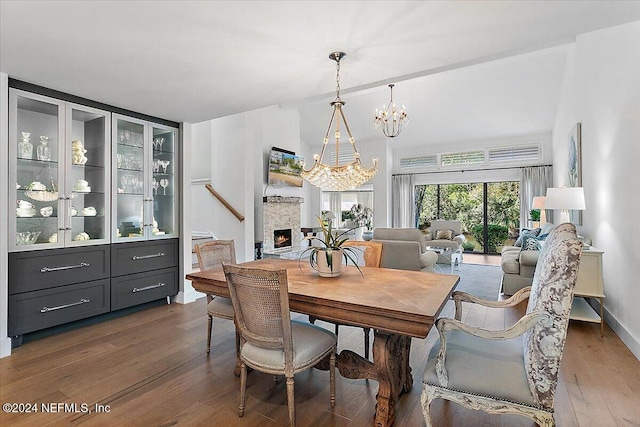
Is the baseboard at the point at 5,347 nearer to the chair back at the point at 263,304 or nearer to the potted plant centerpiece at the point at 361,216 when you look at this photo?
the chair back at the point at 263,304

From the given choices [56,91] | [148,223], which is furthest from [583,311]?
[56,91]

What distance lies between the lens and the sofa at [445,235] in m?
7.09

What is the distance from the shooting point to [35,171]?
3.13 meters

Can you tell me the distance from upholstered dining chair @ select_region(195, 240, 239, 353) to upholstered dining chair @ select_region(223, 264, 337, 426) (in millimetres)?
668

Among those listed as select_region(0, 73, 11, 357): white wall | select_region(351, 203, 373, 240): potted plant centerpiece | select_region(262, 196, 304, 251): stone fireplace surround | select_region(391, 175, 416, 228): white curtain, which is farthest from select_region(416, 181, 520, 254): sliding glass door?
select_region(0, 73, 11, 357): white wall

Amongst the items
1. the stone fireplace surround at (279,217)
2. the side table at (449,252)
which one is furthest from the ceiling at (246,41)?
the side table at (449,252)

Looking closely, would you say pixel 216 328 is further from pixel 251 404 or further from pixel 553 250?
pixel 553 250

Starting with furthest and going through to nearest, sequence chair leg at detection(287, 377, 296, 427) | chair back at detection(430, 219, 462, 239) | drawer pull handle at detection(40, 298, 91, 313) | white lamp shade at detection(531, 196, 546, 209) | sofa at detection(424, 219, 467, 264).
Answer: chair back at detection(430, 219, 462, 239) → sofa at detection(424, 219, 467, 264) → white lamp shade at detection(531, 196, 546, 209) → drawer pull handle at detection(40, 298, 91, 313) → chair leg at detection(287, 377, 296, 427)

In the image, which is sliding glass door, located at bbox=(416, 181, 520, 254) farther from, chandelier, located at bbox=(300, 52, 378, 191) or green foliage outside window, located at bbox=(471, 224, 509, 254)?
chandelier, located at bbox=(300, 52, 378, 191)

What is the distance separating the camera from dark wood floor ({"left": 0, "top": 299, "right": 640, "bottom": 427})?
1.93 meters

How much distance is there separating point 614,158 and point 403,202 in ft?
19.1

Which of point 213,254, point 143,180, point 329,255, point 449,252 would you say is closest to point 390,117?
point 449,252

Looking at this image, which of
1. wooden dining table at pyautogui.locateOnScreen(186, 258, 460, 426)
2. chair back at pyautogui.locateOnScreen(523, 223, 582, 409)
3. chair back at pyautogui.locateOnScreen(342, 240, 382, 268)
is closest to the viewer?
chair back at pyautogui.locateOnScreen(523, 223, 582, 409)

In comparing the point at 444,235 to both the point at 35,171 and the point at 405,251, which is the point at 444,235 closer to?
the point at 405,251
